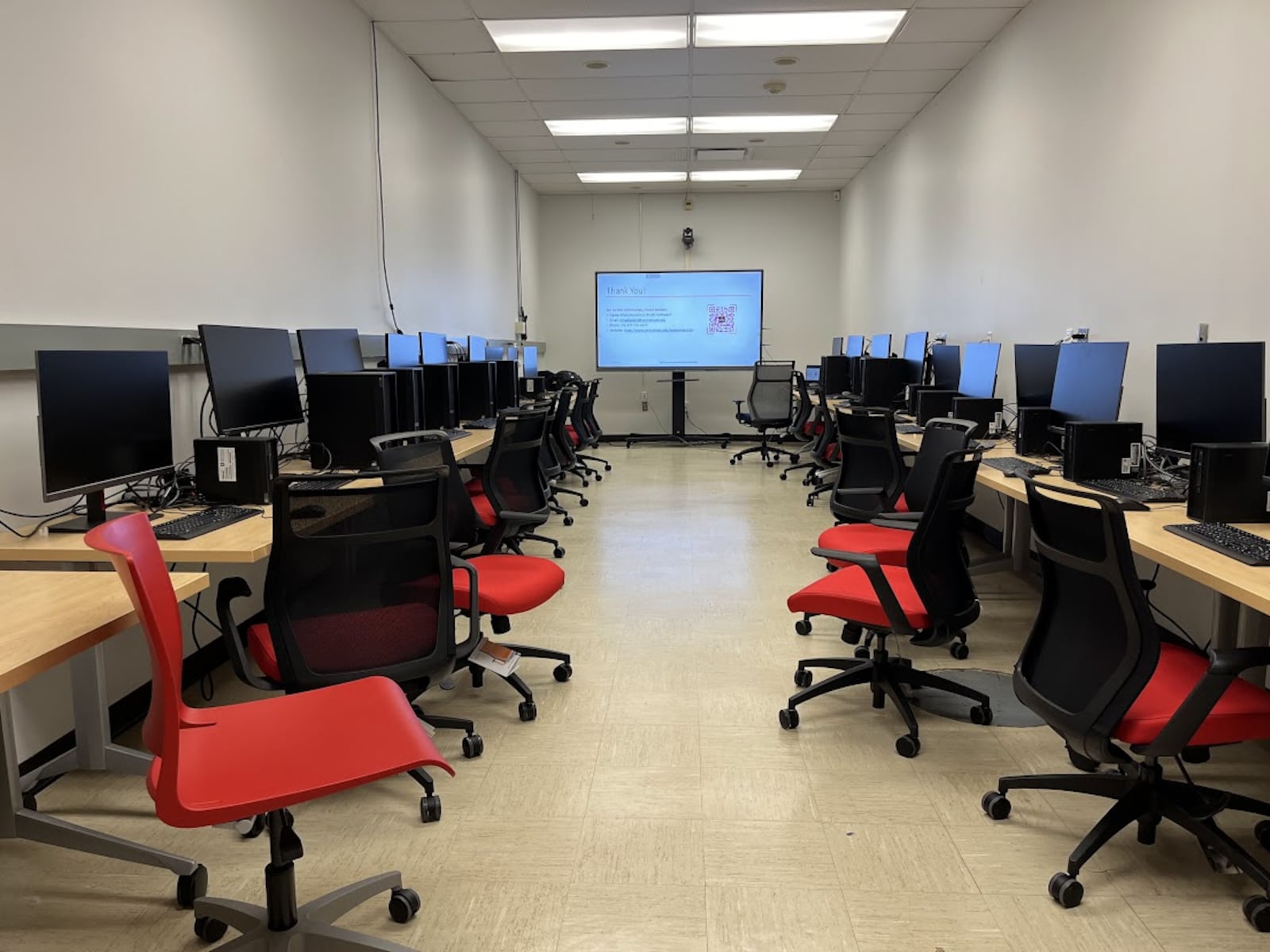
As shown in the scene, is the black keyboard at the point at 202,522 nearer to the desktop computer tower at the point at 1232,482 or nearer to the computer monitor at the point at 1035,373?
the desktop computer tower at the point at 1232,482

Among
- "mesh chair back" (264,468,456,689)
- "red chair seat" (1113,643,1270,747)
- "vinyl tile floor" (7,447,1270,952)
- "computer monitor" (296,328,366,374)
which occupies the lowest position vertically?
"vinyl tile floor" (7,447,1270,952)

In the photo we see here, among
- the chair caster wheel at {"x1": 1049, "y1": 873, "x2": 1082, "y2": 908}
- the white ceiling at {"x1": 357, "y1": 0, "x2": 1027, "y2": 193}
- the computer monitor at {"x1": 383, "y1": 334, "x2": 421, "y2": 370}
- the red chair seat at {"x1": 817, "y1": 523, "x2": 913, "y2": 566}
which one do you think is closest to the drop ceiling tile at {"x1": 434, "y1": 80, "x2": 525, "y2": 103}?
the white ceiling at {"x1": 357, "y1": 0, "x2": 1027, "y2": 193}

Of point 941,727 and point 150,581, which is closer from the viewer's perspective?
point 150,581

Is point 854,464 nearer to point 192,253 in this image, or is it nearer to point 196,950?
point 192,253

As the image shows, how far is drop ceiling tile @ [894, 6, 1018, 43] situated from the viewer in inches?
207

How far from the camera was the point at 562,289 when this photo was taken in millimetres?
→ 11320

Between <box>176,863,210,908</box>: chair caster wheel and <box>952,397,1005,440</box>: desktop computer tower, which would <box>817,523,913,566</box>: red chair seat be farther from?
<box>176,863,210,908</box>: chair caster wheel

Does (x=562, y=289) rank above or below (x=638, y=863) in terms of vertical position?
above

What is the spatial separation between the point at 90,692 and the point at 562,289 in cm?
941

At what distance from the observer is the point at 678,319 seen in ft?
36.1

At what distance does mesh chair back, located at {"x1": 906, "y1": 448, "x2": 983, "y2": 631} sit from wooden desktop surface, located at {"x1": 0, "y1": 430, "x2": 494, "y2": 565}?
1.81m

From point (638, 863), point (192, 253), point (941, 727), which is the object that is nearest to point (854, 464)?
point (941, 727)

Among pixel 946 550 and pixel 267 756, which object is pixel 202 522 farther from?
pixel 946 550

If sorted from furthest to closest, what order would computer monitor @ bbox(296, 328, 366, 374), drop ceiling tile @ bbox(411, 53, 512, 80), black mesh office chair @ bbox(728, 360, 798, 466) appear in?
black mesh office chair @ bbox(728, 360, 798, 466)
drop ceiling tile @ bbox(411, 53, 512, 80)
computer monitor @ bbox(296, 328, 366, 374)
